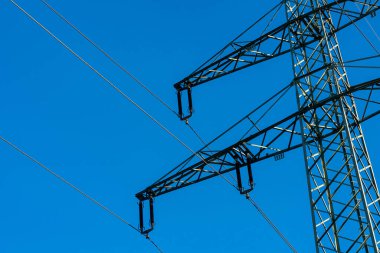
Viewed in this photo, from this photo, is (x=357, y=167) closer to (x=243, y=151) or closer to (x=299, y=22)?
(x=243, y=151)

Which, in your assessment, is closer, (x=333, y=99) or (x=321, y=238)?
(x=321, y=238)

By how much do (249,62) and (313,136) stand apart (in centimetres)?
478

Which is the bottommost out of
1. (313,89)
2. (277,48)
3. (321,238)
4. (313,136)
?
(321,238)

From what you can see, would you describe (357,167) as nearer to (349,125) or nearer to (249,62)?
(349,125)

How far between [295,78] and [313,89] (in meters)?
0.65

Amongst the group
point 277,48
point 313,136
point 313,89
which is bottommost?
point 313,136

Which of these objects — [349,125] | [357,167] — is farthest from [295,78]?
[357,167]

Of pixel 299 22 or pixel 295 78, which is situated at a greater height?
pixel 299 22

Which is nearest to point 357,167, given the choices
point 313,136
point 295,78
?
point 313,136

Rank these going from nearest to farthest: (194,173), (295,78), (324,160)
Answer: (324,160)
(295,78)
(194,173)

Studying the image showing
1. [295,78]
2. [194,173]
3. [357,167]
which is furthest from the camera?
[194,173]

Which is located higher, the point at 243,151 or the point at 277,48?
the point at 277,48

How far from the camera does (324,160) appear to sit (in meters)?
18.8

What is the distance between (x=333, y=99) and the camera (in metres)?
18.9
